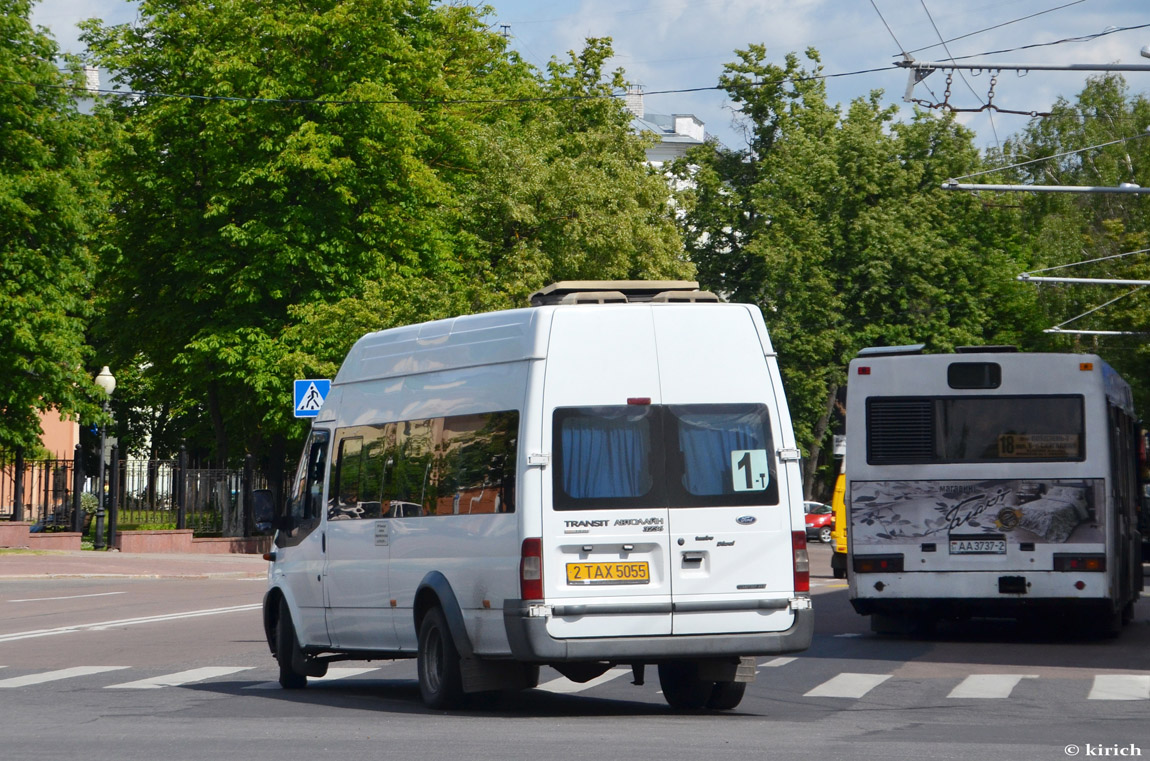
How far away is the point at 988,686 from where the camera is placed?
43.3 feet

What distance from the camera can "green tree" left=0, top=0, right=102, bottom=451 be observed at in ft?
123

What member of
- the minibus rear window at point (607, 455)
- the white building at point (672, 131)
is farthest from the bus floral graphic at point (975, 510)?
the white building at point (672, 131)

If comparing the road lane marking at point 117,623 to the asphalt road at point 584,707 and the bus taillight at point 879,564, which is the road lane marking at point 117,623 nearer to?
the asphalt road at point 584,707

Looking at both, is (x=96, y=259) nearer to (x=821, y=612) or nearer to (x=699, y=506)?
(x=821, y=612)

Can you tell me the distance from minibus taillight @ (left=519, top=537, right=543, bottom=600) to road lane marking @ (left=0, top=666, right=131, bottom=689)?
15.9 ft

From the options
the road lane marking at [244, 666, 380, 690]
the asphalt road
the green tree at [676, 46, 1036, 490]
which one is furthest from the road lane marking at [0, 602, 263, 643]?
the green tree at [676, 46, 1036, 490]

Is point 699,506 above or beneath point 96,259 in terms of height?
beneath

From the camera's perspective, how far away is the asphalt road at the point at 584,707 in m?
9.07

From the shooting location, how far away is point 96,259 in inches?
1585

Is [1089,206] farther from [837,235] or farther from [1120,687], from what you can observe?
[1120,687]

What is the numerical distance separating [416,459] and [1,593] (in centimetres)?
1597

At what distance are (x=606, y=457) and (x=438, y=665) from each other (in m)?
1.78

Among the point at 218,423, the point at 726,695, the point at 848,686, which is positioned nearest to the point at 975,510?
the point at 848,686

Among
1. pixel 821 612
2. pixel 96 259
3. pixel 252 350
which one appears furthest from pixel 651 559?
pixel 96 259
